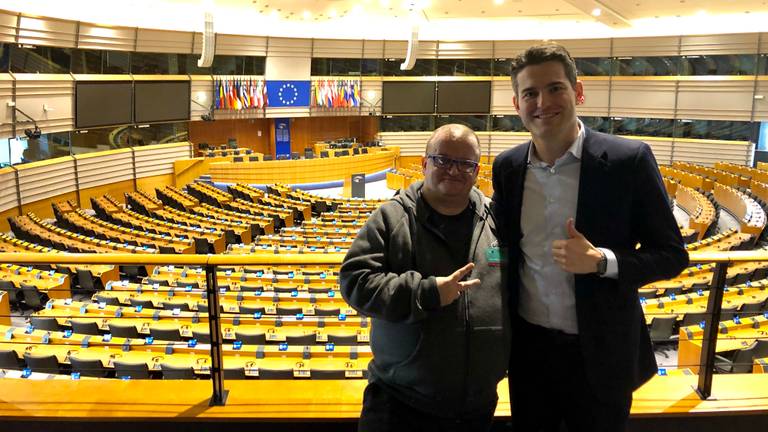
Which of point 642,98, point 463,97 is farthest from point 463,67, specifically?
point 642,98

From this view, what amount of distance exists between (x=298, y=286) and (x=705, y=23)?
2371cm

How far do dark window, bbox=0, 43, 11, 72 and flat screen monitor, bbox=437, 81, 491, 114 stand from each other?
18323 mm

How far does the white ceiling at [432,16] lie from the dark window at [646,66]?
3.80 ft

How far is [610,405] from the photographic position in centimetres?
207

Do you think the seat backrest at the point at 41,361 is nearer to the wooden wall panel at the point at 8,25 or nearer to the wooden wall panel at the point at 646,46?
the wooden wall panel at the point at 8,25

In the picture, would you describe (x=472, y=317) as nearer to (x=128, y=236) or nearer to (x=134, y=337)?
(x=134, y=337)

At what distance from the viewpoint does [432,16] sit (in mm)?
26156

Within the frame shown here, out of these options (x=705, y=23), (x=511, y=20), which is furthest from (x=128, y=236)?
(x=705, y=23)

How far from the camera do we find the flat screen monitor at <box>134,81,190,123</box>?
2208 centimetres

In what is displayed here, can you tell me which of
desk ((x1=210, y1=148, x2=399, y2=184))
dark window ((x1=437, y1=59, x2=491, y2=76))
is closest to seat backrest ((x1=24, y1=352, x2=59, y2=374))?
desk ((x1=210, y1=148, x2=399, y2=184))

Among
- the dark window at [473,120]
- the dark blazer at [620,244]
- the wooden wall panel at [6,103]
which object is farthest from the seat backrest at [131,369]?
the dark window at [473,120]

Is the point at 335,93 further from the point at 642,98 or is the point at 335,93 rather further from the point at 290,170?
the point at 642,98

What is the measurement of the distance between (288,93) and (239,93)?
2.49m

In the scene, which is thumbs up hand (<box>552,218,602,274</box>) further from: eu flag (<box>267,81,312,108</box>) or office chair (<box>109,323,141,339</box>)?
eu flag (<box>267,81,312,108</box>)
